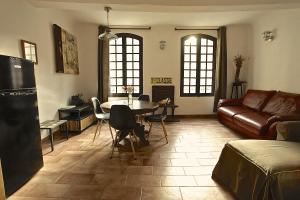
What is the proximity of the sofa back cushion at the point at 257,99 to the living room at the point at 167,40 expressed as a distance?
0.31 meters

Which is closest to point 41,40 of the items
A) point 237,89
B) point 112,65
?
point 112,65

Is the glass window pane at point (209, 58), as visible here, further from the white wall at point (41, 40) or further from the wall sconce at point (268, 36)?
the white wall at point (41, 40)

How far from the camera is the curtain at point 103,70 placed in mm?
5289

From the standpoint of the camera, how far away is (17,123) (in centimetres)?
208

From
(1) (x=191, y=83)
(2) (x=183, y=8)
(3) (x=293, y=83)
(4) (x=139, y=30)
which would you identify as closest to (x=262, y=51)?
(3) (x=293, y=83)

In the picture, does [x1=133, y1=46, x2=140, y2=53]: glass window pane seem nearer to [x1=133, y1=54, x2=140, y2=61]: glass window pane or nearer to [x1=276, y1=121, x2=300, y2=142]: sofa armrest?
[x1=133, y1=54, x2=140, y2=61]: glass window pane

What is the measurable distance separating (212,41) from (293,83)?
2.52m

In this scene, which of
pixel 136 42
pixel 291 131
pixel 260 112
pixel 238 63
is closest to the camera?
pixel 291 131

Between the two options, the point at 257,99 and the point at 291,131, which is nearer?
the point at 291,131

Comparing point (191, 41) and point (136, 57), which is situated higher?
point (191, 41)

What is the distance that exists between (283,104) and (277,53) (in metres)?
1.32

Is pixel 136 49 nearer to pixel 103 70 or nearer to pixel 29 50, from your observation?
pixel 103 70

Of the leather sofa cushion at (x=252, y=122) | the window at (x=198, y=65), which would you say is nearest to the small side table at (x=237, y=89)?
the window at (x=198, y=65)

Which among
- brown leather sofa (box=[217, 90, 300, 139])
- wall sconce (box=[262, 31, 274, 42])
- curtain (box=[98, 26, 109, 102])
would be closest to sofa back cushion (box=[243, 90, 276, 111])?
brown leather sofa (box=[217, 90, 300, 139])
